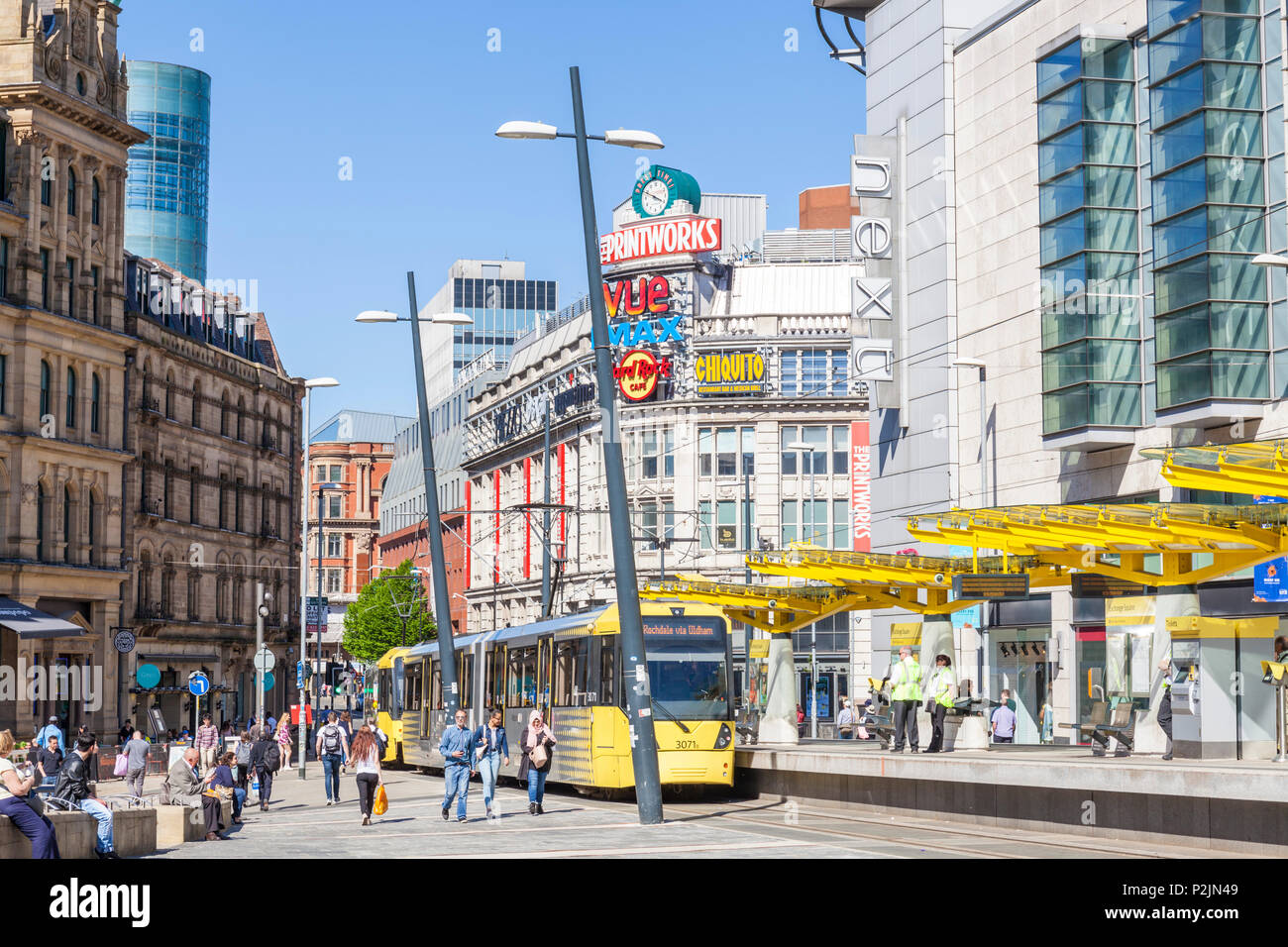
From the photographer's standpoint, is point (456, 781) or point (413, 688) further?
point (413, 688)

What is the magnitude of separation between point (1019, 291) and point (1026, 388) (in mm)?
2617

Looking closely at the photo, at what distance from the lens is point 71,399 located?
57969 mm

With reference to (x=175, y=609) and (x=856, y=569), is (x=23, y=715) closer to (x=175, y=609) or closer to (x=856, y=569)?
(x=175, y=609)

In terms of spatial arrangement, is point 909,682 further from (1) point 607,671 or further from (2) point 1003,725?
(2) point 1003,725

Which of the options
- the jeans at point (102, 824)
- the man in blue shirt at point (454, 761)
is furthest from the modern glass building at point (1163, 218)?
the jeans at point (102, 824)

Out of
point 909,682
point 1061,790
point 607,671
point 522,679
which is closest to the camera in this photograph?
point 1061,790

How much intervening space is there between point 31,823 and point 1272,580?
25.2 metres

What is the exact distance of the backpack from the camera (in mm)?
33469

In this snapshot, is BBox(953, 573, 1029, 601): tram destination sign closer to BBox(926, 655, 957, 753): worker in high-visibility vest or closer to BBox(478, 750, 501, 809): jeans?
BBox(926, 655, 957, 753): worker in high-visibility vest

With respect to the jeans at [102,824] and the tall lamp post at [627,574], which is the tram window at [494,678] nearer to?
the tall lamp post at [627,574]

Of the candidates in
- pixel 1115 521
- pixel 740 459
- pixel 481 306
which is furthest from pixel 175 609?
pixel 481 306

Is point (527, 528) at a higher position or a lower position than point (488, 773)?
higher

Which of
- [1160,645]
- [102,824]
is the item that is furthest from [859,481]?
[102,824]
